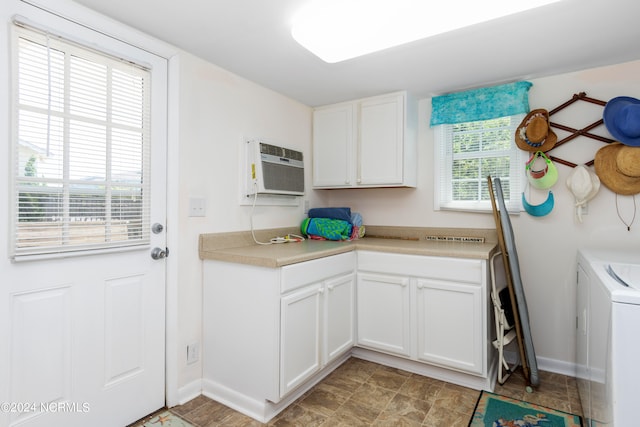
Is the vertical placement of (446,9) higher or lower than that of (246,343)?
higher

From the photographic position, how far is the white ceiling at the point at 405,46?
1.66 meters

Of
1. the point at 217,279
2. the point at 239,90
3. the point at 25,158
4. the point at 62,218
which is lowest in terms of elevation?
the point at 217,279

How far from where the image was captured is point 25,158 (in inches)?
58.2

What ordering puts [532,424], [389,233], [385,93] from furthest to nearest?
[389,233], [385,93], [532,424]

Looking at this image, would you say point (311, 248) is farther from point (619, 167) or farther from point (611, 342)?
point (619, 167)

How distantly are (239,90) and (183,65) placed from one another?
0.46m

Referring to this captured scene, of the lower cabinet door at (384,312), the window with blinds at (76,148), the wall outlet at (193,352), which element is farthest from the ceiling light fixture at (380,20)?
the wall outlet at (193,352)

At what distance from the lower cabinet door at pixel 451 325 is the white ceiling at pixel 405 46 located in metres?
1.46

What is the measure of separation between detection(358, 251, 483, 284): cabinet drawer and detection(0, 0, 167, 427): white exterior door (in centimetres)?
142

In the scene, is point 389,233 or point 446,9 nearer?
point 446,9

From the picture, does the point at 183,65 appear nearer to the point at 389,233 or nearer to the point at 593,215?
the point at 389,233

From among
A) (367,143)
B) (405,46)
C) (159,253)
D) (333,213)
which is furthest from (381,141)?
(159,253)

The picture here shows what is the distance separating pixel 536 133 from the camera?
2404 mm

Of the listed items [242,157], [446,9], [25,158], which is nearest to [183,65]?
[242,157]
